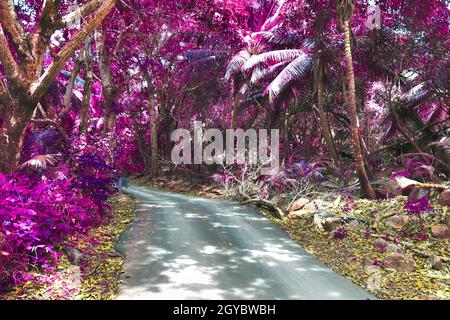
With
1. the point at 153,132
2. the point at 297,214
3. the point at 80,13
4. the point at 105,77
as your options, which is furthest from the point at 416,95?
the point at 80,13

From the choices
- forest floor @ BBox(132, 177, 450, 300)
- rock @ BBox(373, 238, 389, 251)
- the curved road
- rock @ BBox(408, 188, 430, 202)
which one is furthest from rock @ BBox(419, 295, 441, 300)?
rock @ BBox(408, 188, 430, 202)

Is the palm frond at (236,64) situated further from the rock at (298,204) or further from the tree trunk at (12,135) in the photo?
the tree trunk at (12,135)

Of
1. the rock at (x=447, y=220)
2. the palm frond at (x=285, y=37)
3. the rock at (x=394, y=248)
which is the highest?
the palm frond at (x=285, y=37)

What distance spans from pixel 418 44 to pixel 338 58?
284 centimetres

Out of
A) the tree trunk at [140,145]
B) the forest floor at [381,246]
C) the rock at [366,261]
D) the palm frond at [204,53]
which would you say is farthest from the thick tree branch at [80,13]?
the tree trunk at [140,145]

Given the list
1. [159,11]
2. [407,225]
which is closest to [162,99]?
[159,11]

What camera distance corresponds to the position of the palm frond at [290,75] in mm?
12820

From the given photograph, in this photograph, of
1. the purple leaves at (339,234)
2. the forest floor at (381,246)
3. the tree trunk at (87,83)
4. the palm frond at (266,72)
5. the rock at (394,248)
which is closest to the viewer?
the forest floor at (381,246)

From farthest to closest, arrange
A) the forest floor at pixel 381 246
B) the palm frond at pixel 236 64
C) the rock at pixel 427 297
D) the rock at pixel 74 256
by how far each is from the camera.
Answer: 1. the palm frond at pixel 236 64
2. the rock at pixel 74 256
3. the forest floor at pixel 381 246
4. the rock at pixel 427 297

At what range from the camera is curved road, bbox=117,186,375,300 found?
4.91m

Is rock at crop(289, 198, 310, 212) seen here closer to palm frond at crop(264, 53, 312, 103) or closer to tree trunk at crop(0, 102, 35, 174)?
palm frond at crop(264, 53, 312, 103)

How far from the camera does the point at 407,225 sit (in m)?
7.79

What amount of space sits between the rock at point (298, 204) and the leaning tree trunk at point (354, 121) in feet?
5.64

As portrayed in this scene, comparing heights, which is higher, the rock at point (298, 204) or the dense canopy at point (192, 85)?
the dense canopy at point (192, 85)
